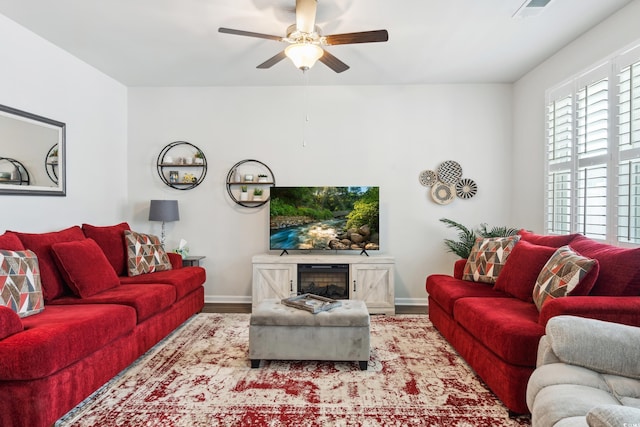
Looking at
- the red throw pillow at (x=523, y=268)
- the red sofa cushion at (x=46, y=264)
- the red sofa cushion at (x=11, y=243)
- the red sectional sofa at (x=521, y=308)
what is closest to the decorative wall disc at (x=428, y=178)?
the red sectional sofa at (x=521, y=308)

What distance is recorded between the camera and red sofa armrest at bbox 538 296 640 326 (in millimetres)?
2117

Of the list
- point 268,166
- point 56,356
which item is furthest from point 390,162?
point 56,356

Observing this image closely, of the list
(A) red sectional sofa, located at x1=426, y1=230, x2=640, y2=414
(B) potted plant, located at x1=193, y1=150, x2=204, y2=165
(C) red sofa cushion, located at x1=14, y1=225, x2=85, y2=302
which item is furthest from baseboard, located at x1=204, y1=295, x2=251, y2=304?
(A) red sectional sofa, located at x1=426, y1=230, x2=640, y2=414

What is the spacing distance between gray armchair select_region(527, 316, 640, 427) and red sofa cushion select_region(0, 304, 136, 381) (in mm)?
2343

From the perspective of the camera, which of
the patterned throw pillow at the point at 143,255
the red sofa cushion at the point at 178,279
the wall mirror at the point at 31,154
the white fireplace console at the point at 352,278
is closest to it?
the wall mirror at the point at 31,154

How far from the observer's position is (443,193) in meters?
4.87

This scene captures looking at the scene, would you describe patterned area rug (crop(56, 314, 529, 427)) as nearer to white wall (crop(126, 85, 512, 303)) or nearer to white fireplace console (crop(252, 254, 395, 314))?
white fireplace console (crop(252, 254, 395, 314))

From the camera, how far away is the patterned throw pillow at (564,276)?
7.66 feet

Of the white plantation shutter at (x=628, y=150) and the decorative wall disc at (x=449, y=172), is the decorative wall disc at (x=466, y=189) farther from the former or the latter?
the white plantation shutter at (x=628, y=150)

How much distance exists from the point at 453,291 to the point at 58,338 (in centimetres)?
284

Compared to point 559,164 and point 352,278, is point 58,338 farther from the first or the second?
point 559,164

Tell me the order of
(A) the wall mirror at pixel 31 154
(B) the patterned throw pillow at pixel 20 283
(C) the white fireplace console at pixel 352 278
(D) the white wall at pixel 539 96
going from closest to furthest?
(B) the patterned throw pillow at pixel 20 283 < (D) the white wall at pixel 539 96 < (A) the wall mirror at pixel 31 154 < (C) the white fireplace console at pixel 352 278

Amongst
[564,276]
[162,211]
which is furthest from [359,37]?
[162,211]

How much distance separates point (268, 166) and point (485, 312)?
3.21 metres
